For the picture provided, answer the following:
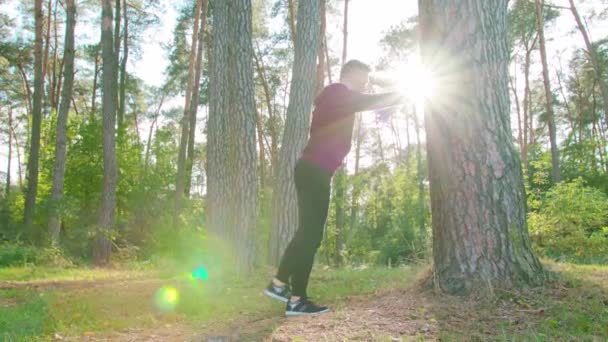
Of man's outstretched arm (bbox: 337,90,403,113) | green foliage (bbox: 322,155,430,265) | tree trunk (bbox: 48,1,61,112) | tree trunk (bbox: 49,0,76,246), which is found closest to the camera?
man's outstretched arm (bbox: 337,90,403,113)

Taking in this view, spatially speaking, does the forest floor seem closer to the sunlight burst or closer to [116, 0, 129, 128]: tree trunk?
the sunlight burst

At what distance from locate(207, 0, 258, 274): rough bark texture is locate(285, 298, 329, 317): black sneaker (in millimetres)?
2653

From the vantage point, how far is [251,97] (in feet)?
21.1

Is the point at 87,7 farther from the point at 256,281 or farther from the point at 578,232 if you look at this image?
the point at 578,232

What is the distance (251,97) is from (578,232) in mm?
6900

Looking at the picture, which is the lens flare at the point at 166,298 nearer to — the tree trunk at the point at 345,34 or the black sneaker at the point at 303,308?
the black sneaker at the point at 303,308

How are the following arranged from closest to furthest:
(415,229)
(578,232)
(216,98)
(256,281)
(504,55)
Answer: (504,55), (256,281), (216,98), (578,232), (415,229)

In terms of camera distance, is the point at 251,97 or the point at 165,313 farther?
the point at 251,97

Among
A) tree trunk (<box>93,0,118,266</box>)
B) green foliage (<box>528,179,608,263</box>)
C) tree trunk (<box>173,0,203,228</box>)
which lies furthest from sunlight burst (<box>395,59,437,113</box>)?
tree trunk (<box>173,0,203,228</box>)

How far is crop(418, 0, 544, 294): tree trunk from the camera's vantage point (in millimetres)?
3223

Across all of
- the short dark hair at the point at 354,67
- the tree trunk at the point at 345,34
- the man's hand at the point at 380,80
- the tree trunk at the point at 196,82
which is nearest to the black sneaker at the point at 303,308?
the short dark hair at the point at 354,67

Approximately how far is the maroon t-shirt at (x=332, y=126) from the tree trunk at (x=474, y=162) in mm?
659

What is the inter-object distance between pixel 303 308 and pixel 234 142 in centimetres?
328

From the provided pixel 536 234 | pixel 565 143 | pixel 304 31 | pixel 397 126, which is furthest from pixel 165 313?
pixel 397 126
